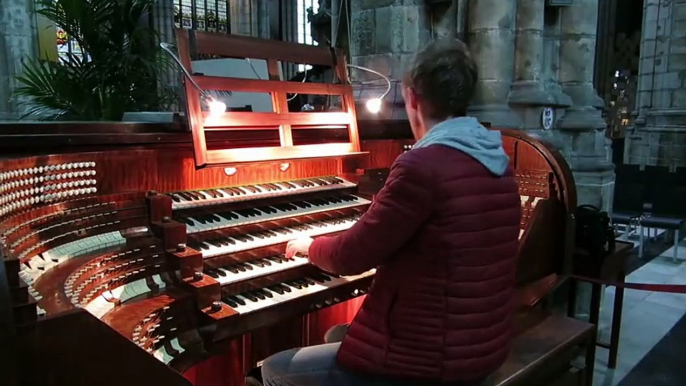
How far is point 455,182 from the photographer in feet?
Result: 5.00

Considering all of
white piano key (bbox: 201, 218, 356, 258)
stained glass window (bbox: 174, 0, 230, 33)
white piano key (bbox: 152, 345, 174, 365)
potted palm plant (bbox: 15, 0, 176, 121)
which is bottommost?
white piano key (bbox: 152, 345, 174, 365)

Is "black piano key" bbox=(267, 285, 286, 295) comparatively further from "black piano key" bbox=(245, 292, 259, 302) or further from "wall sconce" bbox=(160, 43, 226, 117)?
"wall sconce" bbox=(160, 43, 226, 117)

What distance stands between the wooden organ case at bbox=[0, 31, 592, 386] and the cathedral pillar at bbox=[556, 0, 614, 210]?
1.72m

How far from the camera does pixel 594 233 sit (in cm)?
350

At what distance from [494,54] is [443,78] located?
3.13 m

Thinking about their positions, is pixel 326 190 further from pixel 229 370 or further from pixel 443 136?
pixel 443 136

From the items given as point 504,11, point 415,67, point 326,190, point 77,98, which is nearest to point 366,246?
point 415,67

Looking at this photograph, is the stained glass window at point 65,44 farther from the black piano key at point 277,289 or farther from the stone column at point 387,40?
the black piano key at point 277,289

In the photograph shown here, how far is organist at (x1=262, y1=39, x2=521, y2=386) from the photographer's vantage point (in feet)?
5.03

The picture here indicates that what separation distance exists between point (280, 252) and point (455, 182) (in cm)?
113

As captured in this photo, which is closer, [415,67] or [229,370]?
[415,67]

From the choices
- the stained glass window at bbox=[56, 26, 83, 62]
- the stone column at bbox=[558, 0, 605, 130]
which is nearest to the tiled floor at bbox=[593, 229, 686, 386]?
A: the stone column at bbox=[558, 0, 605, 130]

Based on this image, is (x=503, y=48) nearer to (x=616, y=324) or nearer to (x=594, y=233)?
(x=594, y=233)

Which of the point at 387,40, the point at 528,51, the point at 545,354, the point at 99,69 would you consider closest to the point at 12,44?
the point at 99,69
